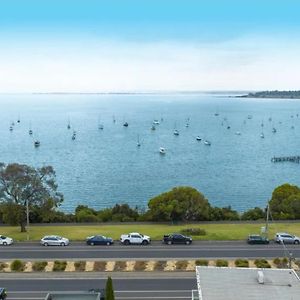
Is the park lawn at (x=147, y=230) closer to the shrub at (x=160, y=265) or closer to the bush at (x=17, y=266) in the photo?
the shrub at (x=160, y=265)

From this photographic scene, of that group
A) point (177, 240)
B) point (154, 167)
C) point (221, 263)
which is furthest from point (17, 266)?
point (154, 167)

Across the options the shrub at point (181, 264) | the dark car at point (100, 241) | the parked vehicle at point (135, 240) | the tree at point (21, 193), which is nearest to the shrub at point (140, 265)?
the shrub at point (181, 264)

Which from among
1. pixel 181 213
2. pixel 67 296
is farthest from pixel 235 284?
pixel 181 213

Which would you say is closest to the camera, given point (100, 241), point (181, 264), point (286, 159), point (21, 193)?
point (181, 264)

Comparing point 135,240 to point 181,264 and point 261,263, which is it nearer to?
point 181,264

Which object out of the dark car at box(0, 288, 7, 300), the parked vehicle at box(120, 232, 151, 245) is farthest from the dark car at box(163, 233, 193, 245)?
the dark car at box(0, 288, 7, 300)

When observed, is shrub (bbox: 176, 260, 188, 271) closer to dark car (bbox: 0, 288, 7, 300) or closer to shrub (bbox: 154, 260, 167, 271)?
shrub (bbox: 154, 260, 167, 271)
